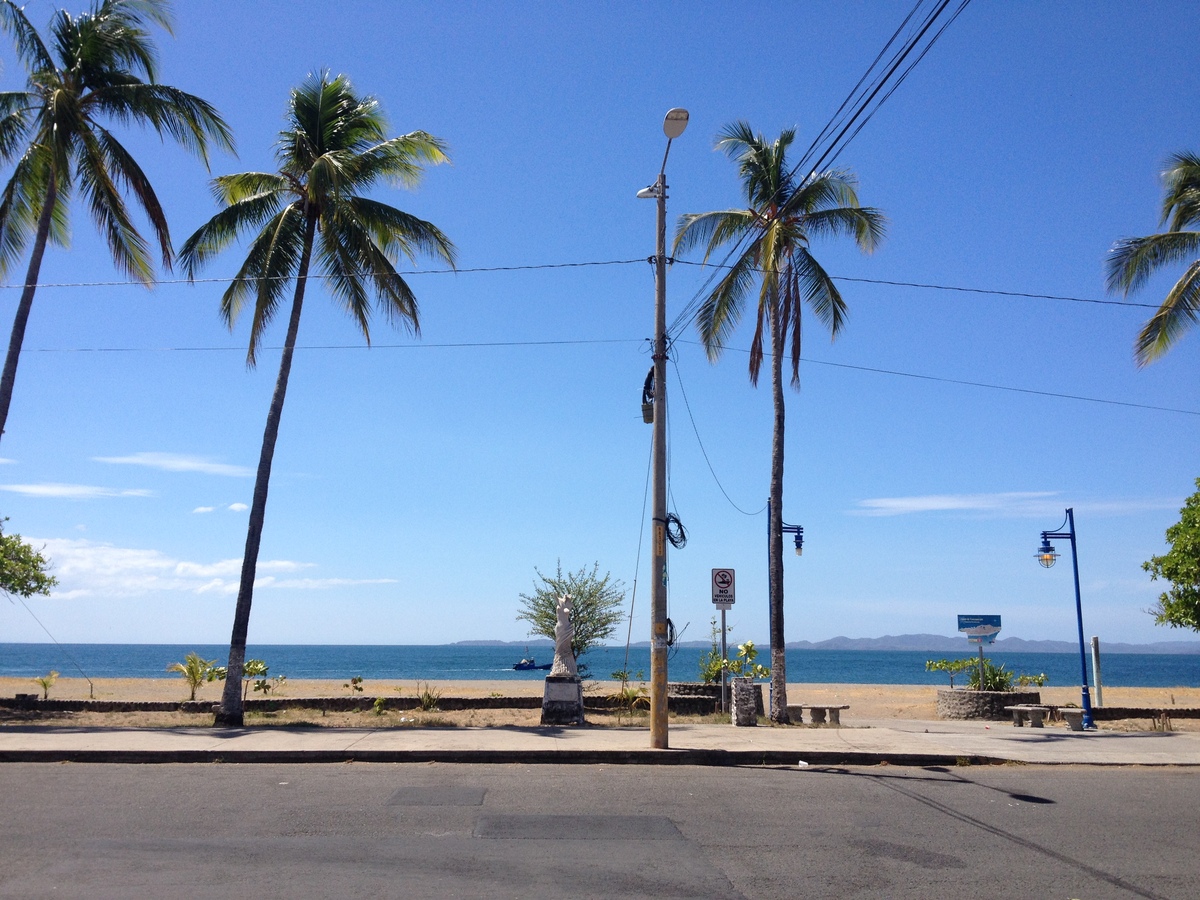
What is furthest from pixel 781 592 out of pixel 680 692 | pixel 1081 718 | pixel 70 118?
pixel 70 118

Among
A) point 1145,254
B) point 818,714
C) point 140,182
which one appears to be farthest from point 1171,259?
point 140,182

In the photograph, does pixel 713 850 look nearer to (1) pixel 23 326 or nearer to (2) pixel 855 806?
(2) pixel 855 806

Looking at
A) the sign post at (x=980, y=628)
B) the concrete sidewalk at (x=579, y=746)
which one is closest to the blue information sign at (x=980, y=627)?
the sign post at (x=980, y=628)

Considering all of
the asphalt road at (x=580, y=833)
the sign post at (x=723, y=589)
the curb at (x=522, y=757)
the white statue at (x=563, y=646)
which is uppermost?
the sign post at (x=723, y=589)

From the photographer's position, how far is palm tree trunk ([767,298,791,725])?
18.4m

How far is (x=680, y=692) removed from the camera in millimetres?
22234

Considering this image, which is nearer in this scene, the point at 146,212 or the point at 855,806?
the point at 855,806

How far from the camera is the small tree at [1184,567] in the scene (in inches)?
803

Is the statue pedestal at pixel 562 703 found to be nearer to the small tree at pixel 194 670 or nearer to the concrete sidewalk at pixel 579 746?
the concrete sidewalk at pixel 579 746

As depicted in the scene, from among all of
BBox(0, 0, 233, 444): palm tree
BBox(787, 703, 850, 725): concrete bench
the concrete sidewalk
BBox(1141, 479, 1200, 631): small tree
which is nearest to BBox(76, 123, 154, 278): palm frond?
BBox(0, 0, 233, 444): palm tree

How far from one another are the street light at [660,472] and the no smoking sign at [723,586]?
205cm

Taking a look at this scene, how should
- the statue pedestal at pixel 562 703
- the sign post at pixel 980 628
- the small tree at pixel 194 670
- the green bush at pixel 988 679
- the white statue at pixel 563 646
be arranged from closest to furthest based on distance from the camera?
1. the statue pedestal at pixel 562 703
2. the white statue at pixel 563 646
3. the sign post at pixel 980 628
4. the green bush at pixel 988 679
5. the small tree at pixel 194 670

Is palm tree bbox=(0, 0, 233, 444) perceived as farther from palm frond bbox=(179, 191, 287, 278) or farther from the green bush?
the green bush

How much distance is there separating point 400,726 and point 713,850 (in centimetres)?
917
